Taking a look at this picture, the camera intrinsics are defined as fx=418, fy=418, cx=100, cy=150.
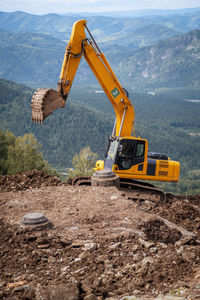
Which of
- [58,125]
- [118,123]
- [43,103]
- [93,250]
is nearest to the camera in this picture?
Result: [93,250]

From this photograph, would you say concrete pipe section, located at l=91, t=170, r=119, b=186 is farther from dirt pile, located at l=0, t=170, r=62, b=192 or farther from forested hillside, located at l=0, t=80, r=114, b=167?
forested hillside, located at l=0, t=80, r=114, b=167

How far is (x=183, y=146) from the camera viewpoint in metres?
179

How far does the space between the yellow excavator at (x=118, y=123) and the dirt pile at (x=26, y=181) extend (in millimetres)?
2393

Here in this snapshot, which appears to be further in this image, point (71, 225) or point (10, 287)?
point (71, 225)

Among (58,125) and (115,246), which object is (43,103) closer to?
(115,246)

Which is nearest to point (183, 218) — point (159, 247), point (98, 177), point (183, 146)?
point (98, 177)

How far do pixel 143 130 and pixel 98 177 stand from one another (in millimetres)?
169747

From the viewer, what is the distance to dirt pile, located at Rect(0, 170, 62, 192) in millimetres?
16034

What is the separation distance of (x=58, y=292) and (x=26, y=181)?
9.68 meters

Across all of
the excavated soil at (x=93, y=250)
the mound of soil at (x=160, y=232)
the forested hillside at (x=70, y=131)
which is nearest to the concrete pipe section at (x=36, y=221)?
the excavated soil at (x=93, y=250)

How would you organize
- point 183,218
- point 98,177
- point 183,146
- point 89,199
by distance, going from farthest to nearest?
point 183,146
point 98,177
point 183,218
point 89,199

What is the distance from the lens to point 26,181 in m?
16.7

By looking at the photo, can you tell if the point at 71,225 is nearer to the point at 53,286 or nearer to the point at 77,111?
the point at 53,286

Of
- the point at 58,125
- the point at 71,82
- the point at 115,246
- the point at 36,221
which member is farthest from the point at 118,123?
the point at 58,125
